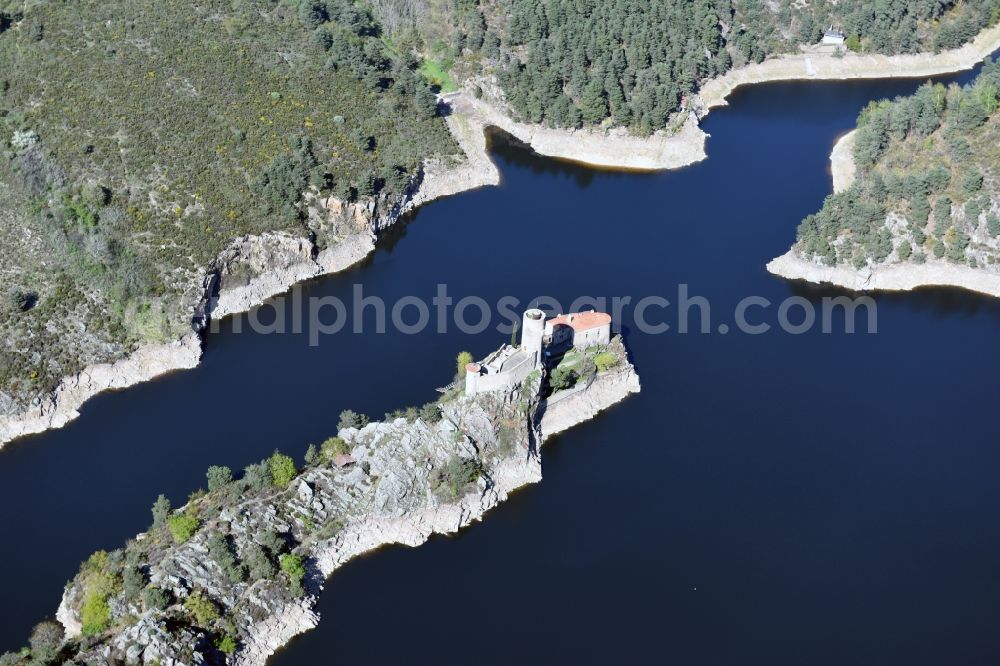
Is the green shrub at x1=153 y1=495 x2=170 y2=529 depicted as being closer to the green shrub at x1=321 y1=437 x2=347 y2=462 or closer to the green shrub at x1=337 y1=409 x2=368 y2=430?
the green shrub at x1=321 y1=437 x2=347 y2=462

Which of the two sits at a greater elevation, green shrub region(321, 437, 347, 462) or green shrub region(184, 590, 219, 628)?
green shrub region(321, 437, 347, 462)

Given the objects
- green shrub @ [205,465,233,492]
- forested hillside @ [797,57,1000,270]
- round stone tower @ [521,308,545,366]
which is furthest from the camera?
forested hillside @ [797,57,1000,270]

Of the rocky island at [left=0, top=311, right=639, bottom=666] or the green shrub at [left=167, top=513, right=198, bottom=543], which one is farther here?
the green shrub at [left=167, top=513, right=198, bottom=543]

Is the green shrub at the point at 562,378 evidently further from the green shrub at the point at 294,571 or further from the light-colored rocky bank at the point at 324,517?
the green shrub at the point at 294,571

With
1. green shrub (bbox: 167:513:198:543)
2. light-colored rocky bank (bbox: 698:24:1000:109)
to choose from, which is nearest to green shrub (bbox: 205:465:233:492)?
green shrub (bbox: 167:513:198:543)

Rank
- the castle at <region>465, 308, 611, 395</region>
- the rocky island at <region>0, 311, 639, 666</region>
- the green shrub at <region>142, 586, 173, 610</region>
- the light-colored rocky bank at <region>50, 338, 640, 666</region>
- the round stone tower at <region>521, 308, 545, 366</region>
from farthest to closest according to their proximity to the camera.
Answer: the round stone tower at <region>521, 308, 545, 366</region>
the castle at <region>465, 308, 611, 395</region>
the light-colored rocky bank at <region>50, 338, 640, 666</region>
the rocky island at <region>0, 311, 639, 666</region>
the green shrub at <region>142, 586, 173, 610</region>

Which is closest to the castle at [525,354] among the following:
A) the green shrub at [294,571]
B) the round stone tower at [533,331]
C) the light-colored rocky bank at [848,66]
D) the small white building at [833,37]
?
the round stone tower at [533,331]

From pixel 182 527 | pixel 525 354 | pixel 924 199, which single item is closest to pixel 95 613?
pixel 182 527
